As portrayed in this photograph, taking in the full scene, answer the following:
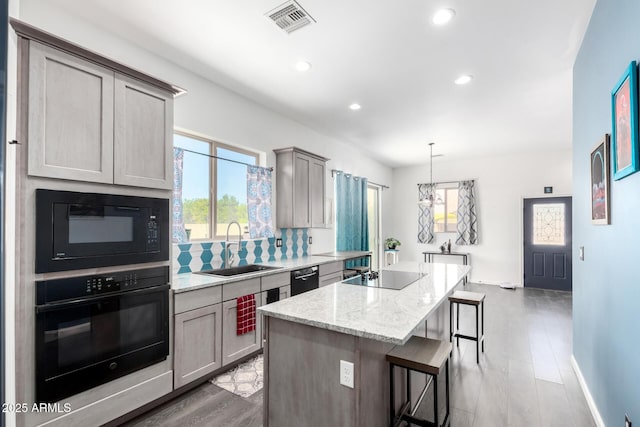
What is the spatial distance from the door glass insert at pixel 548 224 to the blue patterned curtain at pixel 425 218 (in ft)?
6.95

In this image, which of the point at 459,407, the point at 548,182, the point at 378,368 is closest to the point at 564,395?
the point at 459,407

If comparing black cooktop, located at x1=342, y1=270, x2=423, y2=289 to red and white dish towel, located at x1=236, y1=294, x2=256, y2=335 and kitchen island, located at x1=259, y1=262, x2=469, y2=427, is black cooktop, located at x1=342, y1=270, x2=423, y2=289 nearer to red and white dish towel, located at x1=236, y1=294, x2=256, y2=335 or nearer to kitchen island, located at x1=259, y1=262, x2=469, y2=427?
kitchen island, located at x1=259, y1=262, x2=469, y2=427

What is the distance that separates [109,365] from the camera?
1.98 metres

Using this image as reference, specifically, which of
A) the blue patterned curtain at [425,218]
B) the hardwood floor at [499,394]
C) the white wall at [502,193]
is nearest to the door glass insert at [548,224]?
the white wall at [502,193]

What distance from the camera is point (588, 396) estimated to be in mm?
2365

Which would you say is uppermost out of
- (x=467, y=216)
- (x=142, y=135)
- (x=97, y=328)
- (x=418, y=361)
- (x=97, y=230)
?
(x=142, y=135)

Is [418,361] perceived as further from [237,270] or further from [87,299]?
[237,270]

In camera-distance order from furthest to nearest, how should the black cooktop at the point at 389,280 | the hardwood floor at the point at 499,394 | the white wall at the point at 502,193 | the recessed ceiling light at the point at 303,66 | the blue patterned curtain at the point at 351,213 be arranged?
the white wall at the point at 502,193 → the blue patterned curtain at the point at 351,213 → the recessed ceiling light at the point at 303,66 → the black cooktop at the point at 389,280 → the hardwood floor at the point at 499,394

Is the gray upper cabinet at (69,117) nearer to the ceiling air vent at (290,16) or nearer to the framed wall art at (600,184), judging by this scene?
the ceiling air vent at (290,16)

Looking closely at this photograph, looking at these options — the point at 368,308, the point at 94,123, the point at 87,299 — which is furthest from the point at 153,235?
the point at 368,308

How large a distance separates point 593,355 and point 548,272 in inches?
201

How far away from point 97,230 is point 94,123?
678 millimetres

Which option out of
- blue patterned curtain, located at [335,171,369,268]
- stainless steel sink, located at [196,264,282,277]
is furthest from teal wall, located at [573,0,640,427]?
blue patterned curtain, located at [335,171,369,268]

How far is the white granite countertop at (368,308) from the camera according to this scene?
1.51m
